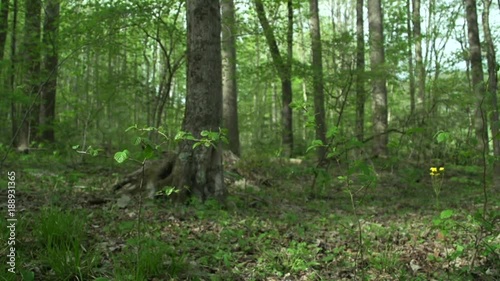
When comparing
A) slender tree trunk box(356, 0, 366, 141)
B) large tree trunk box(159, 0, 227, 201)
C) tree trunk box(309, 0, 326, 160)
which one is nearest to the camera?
large tree trunk box(159, 0, 227, 201)

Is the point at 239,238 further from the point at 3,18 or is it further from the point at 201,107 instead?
the point at 3,18

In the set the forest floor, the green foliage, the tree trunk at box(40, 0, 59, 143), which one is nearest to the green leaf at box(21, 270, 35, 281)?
the forest floor

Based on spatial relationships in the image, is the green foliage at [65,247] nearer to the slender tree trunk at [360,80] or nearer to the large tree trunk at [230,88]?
the slender tree trunk at [360,80]

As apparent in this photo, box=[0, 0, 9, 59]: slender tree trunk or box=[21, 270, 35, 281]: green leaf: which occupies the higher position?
box=[0, 0, 9, 59]: slender tree trunk

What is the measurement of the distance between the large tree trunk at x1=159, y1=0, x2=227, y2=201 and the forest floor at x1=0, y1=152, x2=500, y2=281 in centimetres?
37

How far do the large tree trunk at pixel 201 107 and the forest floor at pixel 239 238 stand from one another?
0.37 meters

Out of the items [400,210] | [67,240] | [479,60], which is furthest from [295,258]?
[479,60]

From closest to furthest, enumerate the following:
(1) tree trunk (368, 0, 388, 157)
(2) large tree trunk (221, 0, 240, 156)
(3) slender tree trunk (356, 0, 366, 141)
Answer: (3) slender tree trunk (356, 0, 366, 141) → (2) large tree trunk (221, 0, 240, 156) → (1) tree trunk (368, 0, 388, 157)

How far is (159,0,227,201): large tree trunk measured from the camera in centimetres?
528

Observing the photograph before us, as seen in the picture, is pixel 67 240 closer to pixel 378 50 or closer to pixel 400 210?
pixel 400 210

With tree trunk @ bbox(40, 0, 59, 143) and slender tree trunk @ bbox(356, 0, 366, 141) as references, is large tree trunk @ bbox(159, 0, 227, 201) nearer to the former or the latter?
tree trunk @ bbox(40, 0, 59, 143)

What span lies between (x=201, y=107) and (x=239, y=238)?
80.8 inches

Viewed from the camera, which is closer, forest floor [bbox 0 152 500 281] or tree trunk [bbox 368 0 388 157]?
forest floor [bbox 0 152 500 281]

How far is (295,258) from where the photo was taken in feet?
11.3
